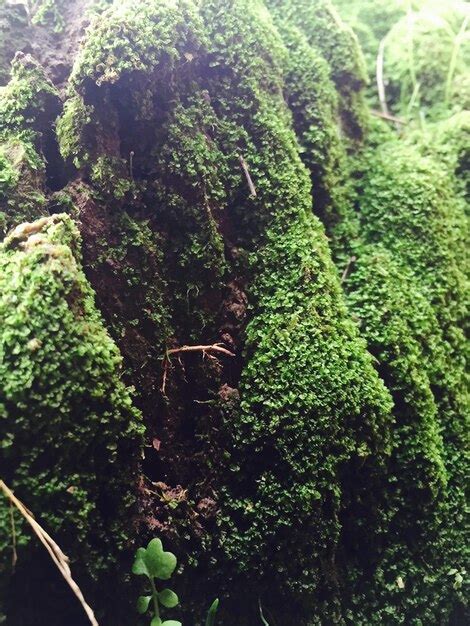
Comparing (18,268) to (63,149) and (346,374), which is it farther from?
(346,374)

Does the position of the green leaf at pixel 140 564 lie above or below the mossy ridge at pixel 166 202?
below

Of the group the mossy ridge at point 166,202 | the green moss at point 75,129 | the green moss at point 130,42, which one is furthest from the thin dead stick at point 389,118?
the green moss at point 75,129

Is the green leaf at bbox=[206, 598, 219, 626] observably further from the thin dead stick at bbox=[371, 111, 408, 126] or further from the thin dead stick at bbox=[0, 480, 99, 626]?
the thin dead stick at bbox=[371, 111, 408, 126]

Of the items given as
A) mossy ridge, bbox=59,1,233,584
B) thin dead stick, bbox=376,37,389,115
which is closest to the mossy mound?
thin dead stick, bbox=376,37,389,115

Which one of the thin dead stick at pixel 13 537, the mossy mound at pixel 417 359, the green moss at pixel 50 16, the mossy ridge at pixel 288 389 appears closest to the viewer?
the thin dead stick at pixel 13 537

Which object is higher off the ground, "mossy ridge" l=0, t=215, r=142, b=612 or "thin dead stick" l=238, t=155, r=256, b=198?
"thin dead stick" l=238, t=155, r=256, b=198

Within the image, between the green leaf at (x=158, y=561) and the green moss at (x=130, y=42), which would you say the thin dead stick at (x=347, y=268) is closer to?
the green moss at (x=130, y=42)

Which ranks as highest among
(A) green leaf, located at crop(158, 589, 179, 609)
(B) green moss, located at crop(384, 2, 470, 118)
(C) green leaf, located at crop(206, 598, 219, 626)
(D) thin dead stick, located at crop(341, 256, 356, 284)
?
(B) green moss, located at crop(384, 2, 470, 118)
